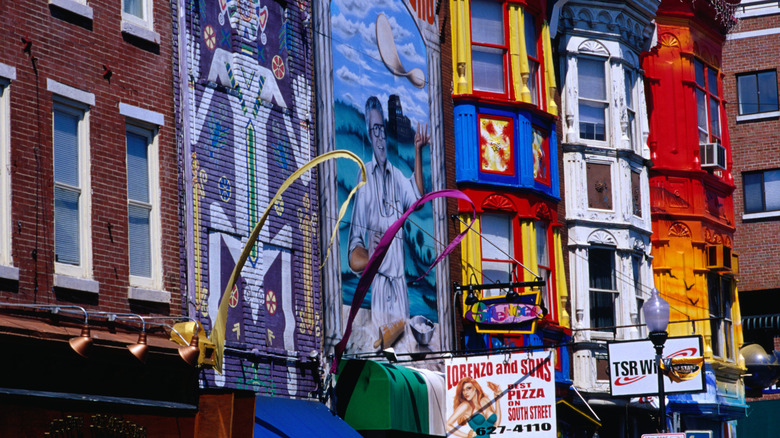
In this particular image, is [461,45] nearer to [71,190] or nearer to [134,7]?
[134,7]

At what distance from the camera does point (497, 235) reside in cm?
2689

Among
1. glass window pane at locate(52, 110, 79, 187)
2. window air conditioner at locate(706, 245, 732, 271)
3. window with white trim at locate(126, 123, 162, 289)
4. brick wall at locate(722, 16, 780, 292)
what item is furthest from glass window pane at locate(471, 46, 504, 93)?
brick wall at locate(722, 16, 780, 292)

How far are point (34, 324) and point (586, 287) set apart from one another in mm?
16885

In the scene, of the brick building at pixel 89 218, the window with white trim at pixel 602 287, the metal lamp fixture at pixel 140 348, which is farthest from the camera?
the window with white trim at pixel 602 287

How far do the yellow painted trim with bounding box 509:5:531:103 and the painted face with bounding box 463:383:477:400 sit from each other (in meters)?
7.59

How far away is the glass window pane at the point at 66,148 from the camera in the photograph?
639 inches

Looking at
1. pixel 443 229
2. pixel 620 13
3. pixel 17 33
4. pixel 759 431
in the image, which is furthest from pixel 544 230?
pixel 759 431

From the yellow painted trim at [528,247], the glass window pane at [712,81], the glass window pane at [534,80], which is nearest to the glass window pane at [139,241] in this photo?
the yellow painted trim at [528,247]

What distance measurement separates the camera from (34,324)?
14812 mm

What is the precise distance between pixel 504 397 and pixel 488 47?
852 centimetres

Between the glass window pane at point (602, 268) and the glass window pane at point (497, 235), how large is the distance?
143 inches

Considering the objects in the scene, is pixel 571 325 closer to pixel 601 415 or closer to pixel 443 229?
pixel 601 415

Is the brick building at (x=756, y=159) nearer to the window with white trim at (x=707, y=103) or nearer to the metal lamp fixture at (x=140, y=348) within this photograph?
the window with white trim at (x=707, y=103)

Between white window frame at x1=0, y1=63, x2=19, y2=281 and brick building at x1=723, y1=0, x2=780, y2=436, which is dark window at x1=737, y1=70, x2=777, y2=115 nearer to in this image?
brick building at x1=723, y1=0, x2=780, y2=436
